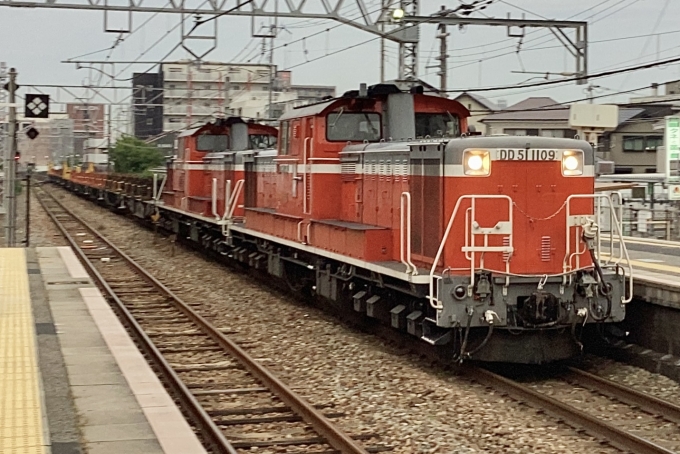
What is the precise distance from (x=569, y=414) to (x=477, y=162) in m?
Result: 3.12

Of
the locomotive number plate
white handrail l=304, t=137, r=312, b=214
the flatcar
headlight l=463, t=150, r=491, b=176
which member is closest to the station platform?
the flatcar

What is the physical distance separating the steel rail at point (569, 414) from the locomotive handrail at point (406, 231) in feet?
4.48

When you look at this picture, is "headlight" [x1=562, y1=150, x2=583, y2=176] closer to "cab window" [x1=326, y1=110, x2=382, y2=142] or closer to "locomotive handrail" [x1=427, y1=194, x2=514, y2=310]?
"locomotive handrail" [x1=427, y1=194, x2=514, y2=310]

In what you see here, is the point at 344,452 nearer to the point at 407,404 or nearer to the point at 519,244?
the point at 407,404

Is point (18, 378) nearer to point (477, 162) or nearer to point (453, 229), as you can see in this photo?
point (453, 229)

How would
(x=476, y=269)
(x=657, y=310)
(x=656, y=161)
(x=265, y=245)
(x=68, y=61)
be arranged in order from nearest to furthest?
(x=476, y=269), (x=657, y=310), (x=265, y=245), (x=68, y=61), (x=656, y=161)

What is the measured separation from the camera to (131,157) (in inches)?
2406

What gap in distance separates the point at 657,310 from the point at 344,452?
5.51 metres

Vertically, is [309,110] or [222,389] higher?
[309,110]

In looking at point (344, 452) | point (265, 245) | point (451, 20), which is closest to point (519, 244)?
point (344, 452)

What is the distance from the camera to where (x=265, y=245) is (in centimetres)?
1797

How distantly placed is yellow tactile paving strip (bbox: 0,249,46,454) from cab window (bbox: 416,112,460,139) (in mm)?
5989

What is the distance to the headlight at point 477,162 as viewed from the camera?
10648 millimetres

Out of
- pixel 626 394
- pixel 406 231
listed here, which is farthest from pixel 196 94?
pixel 626 394
